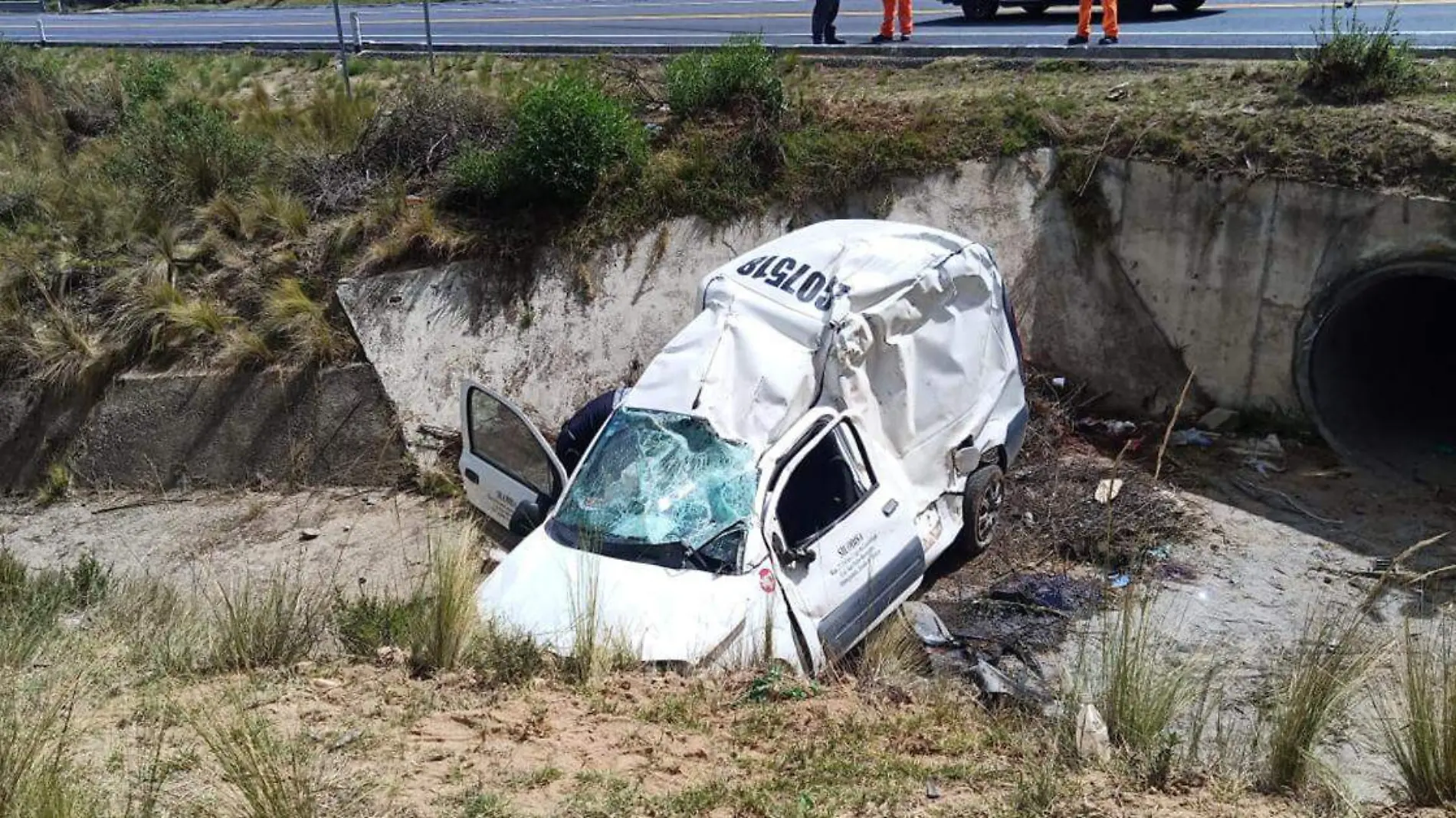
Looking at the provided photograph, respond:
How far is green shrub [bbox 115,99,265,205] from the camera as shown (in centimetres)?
1406

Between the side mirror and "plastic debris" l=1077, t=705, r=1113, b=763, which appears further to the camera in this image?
the side mirror

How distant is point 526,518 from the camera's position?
8320mm

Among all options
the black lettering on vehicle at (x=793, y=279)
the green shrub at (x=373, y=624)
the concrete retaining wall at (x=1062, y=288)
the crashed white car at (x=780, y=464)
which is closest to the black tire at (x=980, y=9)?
the concrete retaining wall at (x=1062, y=288)

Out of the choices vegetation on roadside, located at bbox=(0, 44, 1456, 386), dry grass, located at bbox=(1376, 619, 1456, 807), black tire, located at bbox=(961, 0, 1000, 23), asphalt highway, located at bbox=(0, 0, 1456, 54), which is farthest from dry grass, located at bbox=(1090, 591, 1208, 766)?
black tire, located at bbox=(961, 0, 1000, 23)

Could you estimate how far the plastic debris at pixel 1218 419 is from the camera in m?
13.0

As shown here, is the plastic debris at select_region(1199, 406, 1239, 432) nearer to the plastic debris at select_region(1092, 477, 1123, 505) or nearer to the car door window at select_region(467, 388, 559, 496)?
the plastic debris at select_region(1092, 477, 1123, 505)

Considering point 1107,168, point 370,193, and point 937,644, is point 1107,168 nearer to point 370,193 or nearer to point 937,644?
point 937,644

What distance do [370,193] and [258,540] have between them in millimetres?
4535

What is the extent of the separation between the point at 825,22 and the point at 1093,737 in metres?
15.4

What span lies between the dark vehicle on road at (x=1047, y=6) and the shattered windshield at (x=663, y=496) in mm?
13705

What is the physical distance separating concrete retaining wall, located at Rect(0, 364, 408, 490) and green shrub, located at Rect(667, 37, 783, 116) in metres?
5.20

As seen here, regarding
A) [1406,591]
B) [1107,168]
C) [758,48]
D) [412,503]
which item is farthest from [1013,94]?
[412,503]

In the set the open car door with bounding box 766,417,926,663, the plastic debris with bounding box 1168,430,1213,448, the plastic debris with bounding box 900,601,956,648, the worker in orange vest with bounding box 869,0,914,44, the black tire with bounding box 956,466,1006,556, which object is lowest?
the plastic debris with bounding box 1168,430,1213,448

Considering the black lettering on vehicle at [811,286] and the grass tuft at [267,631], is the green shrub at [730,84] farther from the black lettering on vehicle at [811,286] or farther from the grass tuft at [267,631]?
the grass tuft at [267,631]
